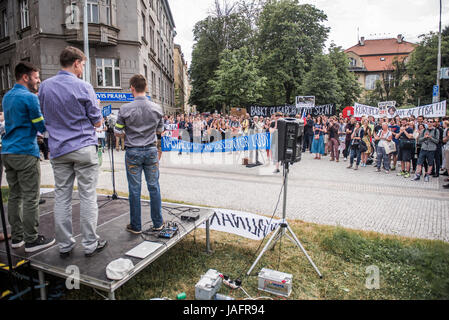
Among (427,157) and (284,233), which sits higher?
(427,157)

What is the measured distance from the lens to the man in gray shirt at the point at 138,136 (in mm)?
3796

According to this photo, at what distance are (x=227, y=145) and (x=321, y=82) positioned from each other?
23703 millimetres

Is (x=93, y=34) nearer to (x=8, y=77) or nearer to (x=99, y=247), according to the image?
(x=8, y=77)

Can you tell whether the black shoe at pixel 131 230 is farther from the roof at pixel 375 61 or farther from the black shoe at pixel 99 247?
the roof at pixel 375 61

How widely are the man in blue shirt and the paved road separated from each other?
4.07 m

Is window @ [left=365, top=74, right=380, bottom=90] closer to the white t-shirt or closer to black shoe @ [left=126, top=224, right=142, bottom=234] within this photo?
the white t-shirt

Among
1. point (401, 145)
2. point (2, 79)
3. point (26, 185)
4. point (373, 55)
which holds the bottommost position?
point (26, 185)

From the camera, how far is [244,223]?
15.5 ft

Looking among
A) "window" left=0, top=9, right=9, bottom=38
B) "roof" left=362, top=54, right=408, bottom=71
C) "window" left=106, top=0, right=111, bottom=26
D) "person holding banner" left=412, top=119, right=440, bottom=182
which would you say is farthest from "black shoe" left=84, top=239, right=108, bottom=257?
"roof" left=362, top=54, right=408, bottom=71

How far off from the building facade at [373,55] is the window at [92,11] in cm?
6399

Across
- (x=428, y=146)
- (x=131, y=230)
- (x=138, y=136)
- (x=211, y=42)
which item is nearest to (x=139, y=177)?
(x=138, y=136)

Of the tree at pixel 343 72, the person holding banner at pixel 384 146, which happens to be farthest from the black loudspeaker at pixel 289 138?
the tree at pixel 343 72
